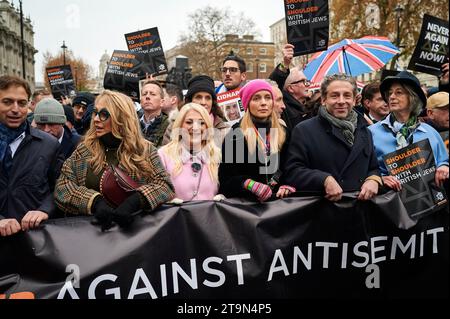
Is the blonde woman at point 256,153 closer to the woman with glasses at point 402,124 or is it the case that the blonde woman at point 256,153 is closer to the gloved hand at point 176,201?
the gloved hand at point 176,201

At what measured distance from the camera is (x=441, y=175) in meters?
3.59

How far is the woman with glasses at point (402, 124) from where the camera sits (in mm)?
4008

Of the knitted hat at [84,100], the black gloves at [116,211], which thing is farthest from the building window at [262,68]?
the black gloves at [116,211]

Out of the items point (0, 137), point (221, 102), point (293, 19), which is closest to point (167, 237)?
point (0, 137)

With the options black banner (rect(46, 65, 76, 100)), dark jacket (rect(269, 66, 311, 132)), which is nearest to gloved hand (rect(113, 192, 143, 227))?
dark jacket (rect(269, 66, 311, 132))

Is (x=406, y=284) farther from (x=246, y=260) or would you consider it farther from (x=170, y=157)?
(x=170, y=157)

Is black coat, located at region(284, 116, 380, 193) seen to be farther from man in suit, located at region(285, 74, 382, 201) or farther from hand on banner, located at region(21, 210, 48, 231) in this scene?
hand on banner, located at region(21, 210, 48, 231)

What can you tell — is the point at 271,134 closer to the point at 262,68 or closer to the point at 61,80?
the point at 61,80

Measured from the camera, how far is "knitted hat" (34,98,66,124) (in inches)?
187

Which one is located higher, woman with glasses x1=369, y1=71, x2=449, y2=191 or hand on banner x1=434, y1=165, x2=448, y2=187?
woman with glasses x1=369, y1=71, x2=449, y2=191

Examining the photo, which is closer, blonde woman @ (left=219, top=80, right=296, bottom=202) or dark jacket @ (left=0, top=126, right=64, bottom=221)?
dark jacket @ (left=0, top=126, right=64, bottom=221)

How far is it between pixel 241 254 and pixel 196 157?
0.90m

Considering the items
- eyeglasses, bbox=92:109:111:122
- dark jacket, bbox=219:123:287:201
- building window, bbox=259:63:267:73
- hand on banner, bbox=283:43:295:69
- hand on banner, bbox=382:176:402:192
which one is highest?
building window, bbox=259:63:267:73

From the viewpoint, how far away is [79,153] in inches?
137
